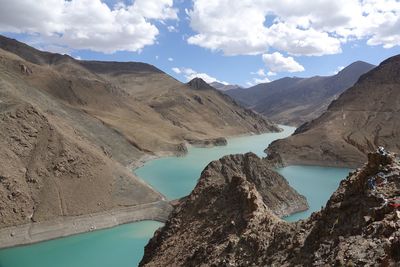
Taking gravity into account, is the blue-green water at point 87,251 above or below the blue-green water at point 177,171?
below

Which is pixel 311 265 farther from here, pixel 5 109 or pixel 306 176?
pixel 306 176

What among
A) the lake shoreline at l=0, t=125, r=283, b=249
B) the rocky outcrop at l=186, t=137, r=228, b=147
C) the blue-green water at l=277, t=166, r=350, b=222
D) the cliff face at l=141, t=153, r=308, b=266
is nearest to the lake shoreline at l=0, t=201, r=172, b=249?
the lake shoreline at l=0, t=125, r=283, b=249

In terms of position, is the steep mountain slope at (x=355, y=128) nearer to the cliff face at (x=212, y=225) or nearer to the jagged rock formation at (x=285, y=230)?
the cliff face at (x=212, y=225)

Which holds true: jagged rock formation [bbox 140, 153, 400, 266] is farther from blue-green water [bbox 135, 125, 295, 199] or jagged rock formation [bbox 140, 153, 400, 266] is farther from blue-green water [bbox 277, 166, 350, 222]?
blue-green water [bbox 135, 125, 295, 199]

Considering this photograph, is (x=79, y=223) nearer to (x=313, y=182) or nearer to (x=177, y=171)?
(x=177, y=171)

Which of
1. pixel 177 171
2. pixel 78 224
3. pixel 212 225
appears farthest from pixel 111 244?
pixel 177 171

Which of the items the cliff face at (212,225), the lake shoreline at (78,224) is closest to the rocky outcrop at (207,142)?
the lake shoreline at (78,224)

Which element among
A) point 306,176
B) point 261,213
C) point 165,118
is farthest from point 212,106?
point 261,213
